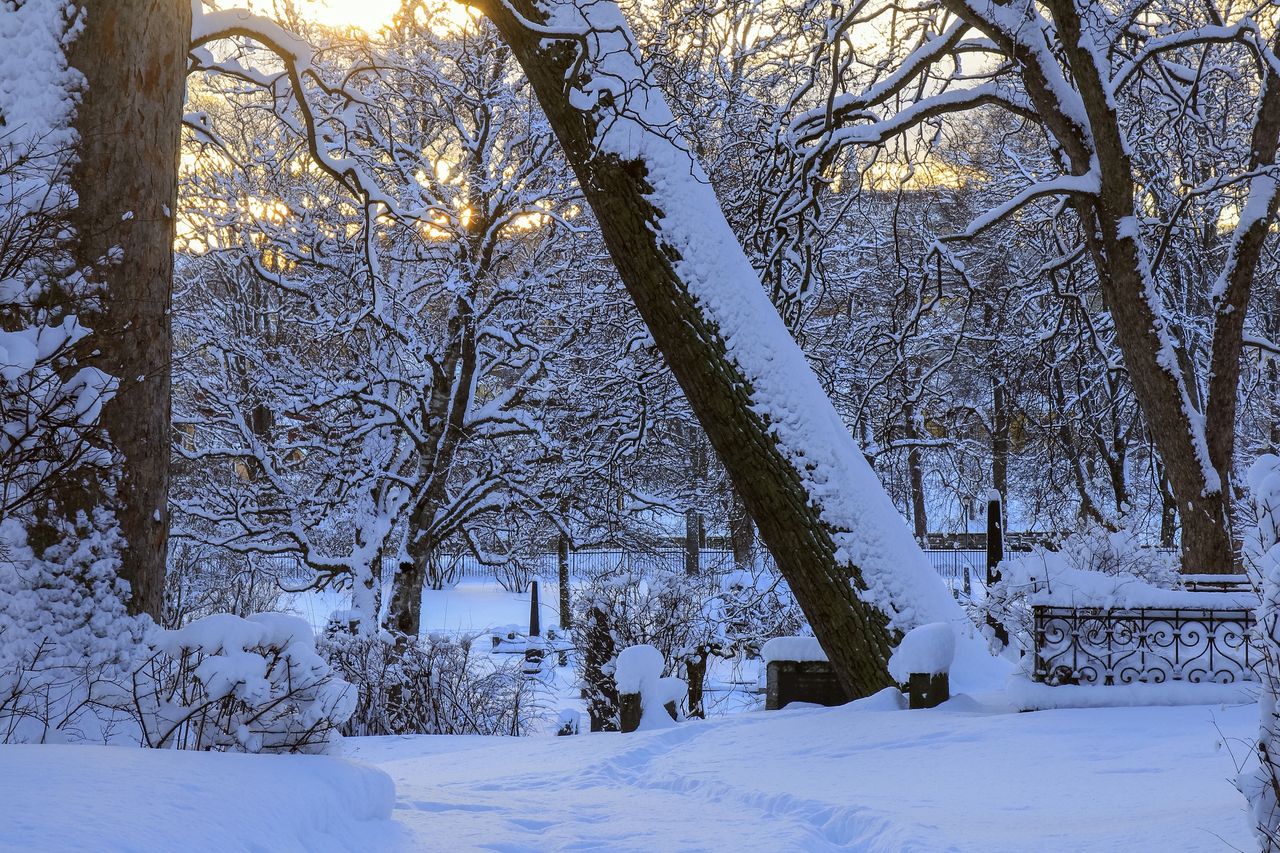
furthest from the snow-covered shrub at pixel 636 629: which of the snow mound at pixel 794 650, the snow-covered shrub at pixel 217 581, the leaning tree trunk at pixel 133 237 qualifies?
the leaning tree trunk at pixel 133 237

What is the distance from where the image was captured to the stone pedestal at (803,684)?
342 inches

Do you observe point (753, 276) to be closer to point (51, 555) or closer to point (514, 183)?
point (51, 555)

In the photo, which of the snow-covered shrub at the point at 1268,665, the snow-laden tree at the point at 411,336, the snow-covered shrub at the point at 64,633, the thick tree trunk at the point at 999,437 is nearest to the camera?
the snow-covered shrub at the point at 1268,665

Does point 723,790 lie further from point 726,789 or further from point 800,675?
point 800,675

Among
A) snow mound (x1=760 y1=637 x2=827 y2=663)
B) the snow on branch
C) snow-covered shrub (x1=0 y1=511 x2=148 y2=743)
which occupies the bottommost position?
snow mound (x1=760 y1=637 x2=827 y2=663)

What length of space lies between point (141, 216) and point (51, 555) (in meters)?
1.64

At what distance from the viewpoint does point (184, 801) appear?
119 inches

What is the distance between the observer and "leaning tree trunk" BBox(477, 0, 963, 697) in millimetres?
7324

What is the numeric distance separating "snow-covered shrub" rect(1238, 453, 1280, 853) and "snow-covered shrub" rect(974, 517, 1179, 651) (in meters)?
4.28

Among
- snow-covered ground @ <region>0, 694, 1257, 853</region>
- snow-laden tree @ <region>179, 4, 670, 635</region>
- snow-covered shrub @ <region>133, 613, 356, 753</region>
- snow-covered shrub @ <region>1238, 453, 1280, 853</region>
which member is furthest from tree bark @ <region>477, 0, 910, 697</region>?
snow-laden tree @ <region>179, 4, 670, 635</region>

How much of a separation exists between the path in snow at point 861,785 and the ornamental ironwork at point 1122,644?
0.42 metres

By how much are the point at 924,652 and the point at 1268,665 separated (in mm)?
4402

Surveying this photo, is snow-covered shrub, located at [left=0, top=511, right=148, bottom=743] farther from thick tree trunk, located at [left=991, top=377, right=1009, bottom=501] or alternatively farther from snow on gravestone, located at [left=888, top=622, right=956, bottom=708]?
thick tree trunk, located at [left=991, top=377, right=1009, bottom=501]

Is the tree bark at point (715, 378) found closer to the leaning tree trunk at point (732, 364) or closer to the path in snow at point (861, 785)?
the leaning tree trunk at point (732, 364)
